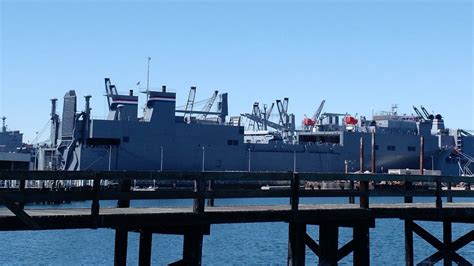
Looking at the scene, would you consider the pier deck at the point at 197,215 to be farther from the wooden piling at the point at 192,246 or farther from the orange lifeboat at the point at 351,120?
the orange lifeboat at the point at 351,120

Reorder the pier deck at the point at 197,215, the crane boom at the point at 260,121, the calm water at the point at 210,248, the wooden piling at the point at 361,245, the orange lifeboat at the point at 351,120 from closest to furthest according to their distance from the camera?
the pier deck at the point at 197,215, the wooden piling at the point at 361,245, the calm water at the point at 210,248, the orange lifeboat at the point at 351,120, the crane boom at the point at 260,121

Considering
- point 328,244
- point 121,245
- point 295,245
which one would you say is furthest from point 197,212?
point 328,244

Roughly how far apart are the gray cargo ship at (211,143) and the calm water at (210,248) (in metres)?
59.5

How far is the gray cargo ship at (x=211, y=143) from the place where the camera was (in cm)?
10675

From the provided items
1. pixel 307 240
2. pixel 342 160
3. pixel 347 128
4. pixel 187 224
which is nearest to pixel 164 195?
pixel 187 224

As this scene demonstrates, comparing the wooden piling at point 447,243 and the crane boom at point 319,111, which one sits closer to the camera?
the wooden piling at point 447,243

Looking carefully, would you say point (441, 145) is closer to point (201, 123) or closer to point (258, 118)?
point (258, 118)

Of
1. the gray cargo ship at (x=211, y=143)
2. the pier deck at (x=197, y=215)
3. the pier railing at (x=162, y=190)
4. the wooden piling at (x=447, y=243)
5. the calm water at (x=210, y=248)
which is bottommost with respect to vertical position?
the calm water at (x=210, y=248)

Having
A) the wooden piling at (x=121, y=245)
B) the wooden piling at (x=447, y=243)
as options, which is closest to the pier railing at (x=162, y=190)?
the wooden piling at (x=121, y=245)

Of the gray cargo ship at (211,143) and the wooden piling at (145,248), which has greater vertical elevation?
the gray cargo ship at (211,143)

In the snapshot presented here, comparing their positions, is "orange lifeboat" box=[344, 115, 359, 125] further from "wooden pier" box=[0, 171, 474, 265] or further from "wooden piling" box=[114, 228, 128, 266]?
"wooden piling" box=[114, 228, 128, 266]

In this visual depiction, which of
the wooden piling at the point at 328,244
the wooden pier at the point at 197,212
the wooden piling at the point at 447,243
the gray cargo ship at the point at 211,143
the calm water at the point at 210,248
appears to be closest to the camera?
the wooden pier at the point at 197,212

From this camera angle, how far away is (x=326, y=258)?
15.9 meters

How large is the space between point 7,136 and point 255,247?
354 feet
